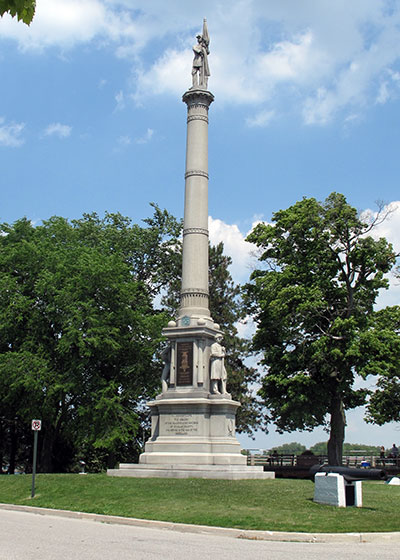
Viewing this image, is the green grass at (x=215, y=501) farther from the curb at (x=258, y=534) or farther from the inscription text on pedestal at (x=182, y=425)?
the inscription text on pedestal at (x=182, y=425)

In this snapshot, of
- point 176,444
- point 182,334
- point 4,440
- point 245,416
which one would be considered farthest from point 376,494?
point 4,440

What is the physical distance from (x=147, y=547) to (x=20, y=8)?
26.6 ft

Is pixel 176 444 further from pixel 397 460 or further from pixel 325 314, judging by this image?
pixel 397 460

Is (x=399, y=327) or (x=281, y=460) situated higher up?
(x=399, y=327)

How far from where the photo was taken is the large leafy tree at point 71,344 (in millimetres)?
29594

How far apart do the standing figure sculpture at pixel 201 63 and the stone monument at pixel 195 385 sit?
93cm

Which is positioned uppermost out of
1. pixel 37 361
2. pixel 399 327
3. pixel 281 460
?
pixel 399 327

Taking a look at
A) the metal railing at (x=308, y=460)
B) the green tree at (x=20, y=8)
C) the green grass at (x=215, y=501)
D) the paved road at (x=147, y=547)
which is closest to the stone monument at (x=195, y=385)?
the green grass at (x=215, y=501)

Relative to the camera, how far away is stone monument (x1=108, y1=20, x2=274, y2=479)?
21.1 metres

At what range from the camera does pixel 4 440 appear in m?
38.9

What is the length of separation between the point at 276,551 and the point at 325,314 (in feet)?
76.3

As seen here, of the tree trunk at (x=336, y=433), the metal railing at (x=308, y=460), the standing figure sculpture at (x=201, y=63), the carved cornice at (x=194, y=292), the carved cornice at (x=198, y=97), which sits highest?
the standing figure sculpture at (x=201, y=63)

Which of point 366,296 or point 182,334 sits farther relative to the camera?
point 366,296

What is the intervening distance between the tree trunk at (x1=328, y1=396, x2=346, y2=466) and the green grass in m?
9.94
